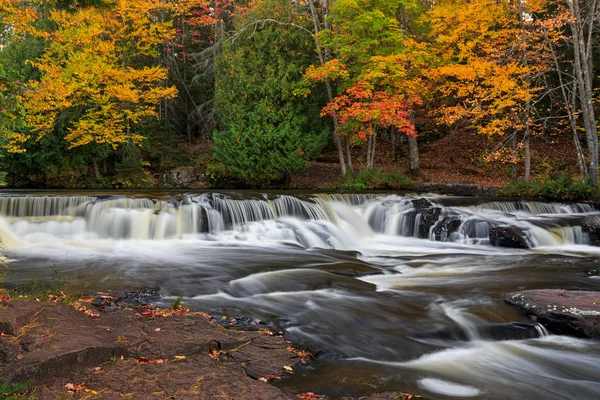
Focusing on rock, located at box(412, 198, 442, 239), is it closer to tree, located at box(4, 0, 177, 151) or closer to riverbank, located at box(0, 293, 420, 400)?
riverbank, located at box(0, 293, 420, 400)

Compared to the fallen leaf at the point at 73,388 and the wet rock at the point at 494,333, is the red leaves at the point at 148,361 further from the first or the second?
the wet rock at the point at 494,333

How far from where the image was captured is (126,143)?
22.3m

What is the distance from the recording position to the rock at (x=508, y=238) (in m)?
11.9

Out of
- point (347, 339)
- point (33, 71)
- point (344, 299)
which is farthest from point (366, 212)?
point (33, 71)

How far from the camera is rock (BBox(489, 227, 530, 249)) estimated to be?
1192 centimetres

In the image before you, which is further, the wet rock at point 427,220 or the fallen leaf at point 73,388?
the wet rock at point 427,220

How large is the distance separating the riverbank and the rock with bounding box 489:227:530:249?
865 cm

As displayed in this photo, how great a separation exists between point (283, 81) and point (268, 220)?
8.20 metres

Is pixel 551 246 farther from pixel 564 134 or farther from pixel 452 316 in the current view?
pixel 564 134

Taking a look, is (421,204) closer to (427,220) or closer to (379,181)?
(427,220)

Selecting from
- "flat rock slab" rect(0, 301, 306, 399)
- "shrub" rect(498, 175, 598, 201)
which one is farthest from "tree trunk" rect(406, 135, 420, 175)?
"flat rock slab" rect(0, 301, 306, 399)

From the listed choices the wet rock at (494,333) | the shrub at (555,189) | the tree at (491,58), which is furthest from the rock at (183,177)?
the wet rock at (494,333)

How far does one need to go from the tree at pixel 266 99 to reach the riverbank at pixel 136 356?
1488 cm

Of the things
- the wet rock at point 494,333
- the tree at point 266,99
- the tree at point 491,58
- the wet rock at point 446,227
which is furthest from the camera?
the tree at point 266,99
